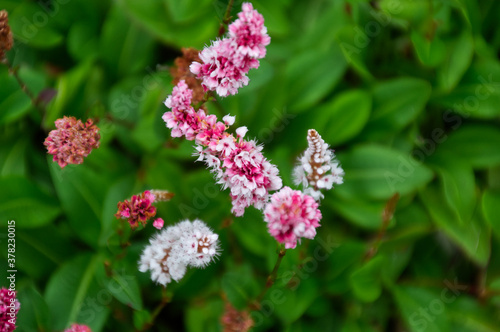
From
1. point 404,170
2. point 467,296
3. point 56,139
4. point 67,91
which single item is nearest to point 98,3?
point 67,91

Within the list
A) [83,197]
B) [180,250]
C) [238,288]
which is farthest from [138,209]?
[83,197]

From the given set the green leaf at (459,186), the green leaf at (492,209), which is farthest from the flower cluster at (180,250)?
the green leaf at (492,209)

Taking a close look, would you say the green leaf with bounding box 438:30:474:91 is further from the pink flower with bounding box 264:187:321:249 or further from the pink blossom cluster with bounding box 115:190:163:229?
the pink blossom cluster with bounding box 115:190:163:229

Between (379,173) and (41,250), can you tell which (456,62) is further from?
(41,250)

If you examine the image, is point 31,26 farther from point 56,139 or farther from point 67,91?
point 56,139

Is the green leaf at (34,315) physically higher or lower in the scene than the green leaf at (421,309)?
higher

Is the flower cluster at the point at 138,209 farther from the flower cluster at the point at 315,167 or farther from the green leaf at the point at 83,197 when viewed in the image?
the green leaf at the point at 83,197

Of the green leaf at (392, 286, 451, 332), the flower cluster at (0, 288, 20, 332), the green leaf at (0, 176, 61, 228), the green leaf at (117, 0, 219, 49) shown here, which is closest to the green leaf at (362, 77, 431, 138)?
the green leaf at (392, 286, 451, 332)
